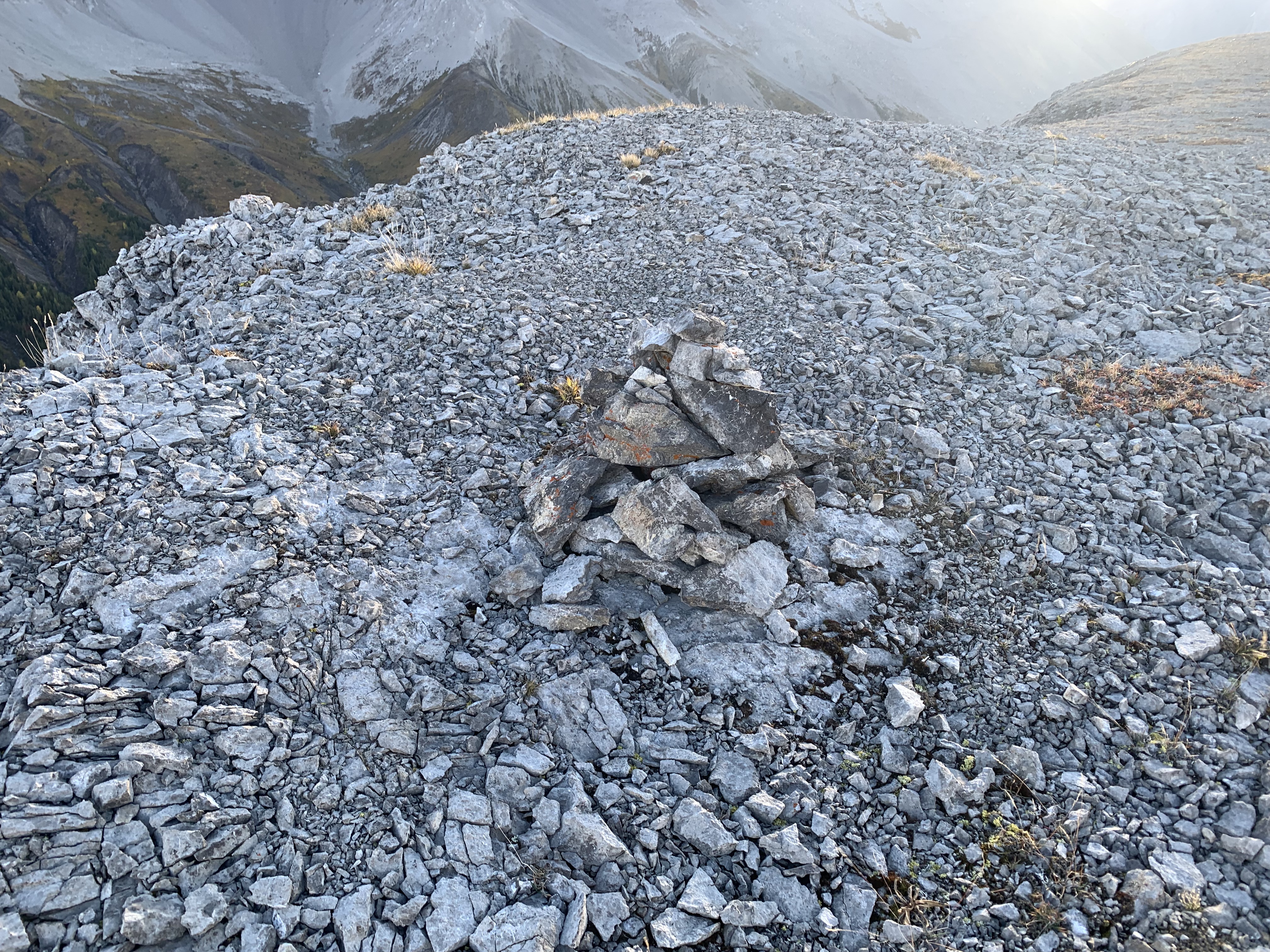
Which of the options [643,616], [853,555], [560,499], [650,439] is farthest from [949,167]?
[643,616]

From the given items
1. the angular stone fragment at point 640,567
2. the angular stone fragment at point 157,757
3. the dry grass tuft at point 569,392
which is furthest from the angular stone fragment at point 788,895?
the dry grass tuft at point 569,392

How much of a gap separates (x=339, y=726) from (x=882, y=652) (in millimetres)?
5111

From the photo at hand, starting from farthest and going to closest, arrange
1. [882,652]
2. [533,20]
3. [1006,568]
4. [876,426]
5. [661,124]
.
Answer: [533,20], [661,124], [876,426], [1006,568], [882,652]

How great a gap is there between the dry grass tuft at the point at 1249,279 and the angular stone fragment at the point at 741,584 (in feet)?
36.8

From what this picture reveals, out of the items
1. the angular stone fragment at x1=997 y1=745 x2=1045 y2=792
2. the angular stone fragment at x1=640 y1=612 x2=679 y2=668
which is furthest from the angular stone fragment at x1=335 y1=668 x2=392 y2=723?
the angular stone fragment at x1=997 y1=745 x2=1045 y2=792

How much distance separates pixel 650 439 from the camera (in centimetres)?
766

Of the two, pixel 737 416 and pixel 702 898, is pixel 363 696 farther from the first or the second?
pixel 737 416

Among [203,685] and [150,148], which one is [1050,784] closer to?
[203,685]

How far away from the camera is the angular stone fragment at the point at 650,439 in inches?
301

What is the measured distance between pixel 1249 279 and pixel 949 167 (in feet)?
23.1

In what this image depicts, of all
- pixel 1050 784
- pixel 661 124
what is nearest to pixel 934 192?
pixel 661 124

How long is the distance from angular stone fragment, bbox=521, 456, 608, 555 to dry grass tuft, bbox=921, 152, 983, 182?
13988mm

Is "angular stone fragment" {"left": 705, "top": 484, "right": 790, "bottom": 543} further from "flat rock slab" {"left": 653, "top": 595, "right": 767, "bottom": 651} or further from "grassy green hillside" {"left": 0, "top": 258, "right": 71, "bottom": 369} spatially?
"grassy green hillside" {"left": 0, "top": 258, "right": 71, "bottom": 369}

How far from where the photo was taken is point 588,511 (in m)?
7.64
